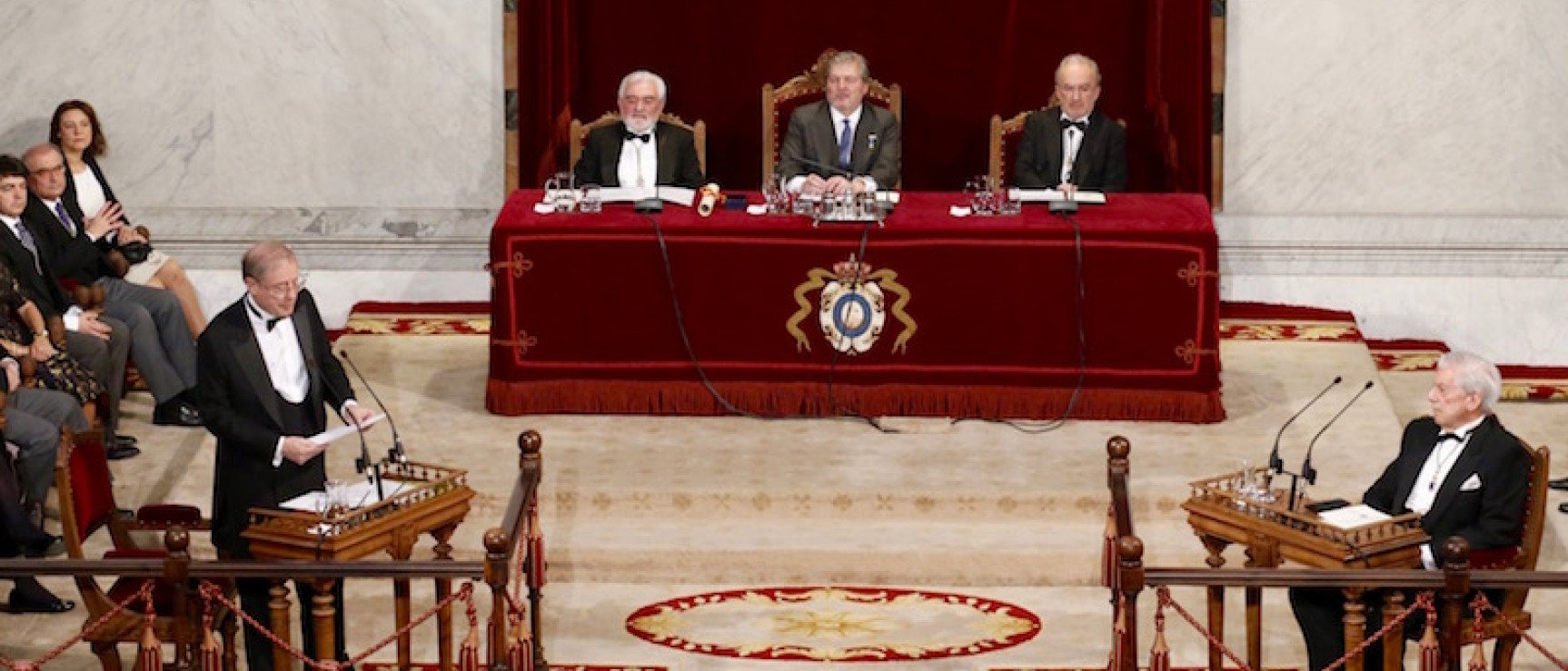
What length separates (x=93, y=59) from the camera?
11.8 m

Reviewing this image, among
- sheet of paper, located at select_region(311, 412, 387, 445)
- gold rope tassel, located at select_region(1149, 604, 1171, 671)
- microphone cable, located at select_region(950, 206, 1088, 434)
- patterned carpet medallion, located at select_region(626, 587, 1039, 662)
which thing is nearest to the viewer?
gold rope tassel, located at select_region(1149, 604, 1171, 671)

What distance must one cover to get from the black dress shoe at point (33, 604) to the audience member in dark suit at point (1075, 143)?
14.4 feet

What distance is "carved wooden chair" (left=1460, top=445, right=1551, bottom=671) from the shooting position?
7.15 metres

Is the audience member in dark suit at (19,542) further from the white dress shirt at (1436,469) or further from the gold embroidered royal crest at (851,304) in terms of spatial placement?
the white dress shirt at (1436,469)

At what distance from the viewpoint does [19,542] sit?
27.1 ft

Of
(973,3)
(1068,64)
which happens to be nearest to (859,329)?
(1068,64)

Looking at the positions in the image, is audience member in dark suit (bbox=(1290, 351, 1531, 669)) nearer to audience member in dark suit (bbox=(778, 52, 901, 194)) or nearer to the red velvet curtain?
audience member in dark suit (bbox=(778, 52, 901, 194))

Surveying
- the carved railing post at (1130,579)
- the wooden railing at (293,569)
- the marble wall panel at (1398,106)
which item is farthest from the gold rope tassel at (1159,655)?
the marble wall panel at (1398,106)

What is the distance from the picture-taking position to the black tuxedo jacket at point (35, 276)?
956 cm

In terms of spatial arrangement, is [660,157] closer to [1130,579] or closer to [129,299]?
[129,299]

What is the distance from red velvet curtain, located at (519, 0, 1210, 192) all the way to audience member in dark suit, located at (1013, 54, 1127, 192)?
0.89 metres

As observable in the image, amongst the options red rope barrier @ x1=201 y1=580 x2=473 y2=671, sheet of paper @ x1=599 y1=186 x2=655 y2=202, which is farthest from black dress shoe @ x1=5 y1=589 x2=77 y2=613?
sheet of paper @ x1=599 y1=186 x2=655 y2=202

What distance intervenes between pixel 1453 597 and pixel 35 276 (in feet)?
18.0

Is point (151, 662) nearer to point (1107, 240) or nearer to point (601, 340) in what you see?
point (601, 340)
